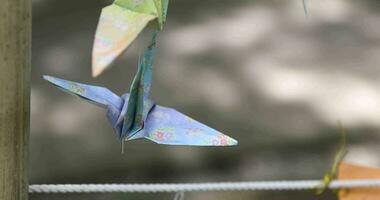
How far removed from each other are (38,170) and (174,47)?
0.21 metres

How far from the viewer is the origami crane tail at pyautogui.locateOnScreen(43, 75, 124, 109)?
0.34m

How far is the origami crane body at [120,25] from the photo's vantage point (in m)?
0.23

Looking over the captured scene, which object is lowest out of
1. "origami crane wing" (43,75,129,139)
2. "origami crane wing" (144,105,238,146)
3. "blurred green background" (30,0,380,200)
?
"blurred green background" (30,0,380,200)

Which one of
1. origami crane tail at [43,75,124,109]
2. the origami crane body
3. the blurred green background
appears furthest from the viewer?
the blurred green background

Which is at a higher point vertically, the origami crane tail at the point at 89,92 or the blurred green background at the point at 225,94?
the origami crane tail at the point at 89,92

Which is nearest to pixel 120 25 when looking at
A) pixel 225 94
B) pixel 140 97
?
pixel 140 97

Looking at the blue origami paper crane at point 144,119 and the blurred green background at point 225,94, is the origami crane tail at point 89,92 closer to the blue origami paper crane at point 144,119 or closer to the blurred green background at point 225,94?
the blue origami paper crane at point 144,119

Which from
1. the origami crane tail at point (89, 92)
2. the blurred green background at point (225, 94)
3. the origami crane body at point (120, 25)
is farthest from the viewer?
the blurred green background at point (225, 94)

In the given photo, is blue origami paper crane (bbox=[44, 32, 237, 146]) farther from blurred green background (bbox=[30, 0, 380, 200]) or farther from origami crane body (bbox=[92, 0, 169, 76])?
blurred green background (bbox=[30, 0, 380, 200])

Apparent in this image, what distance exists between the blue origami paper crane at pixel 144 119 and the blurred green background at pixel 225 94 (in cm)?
30

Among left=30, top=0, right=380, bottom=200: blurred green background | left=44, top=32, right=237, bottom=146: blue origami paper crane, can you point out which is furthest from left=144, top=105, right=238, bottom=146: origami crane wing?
left=30, top=0, right=380, bottom=200: blurred green background

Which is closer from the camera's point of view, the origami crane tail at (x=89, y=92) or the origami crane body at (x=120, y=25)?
the origami crane body at (x=120, y=25)

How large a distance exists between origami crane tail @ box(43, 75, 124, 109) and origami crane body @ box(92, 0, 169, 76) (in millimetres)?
68

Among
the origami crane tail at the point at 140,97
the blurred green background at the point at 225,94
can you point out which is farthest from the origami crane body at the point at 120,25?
the blurred green background at the point at 225,94
